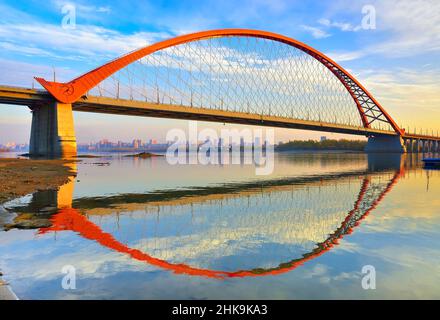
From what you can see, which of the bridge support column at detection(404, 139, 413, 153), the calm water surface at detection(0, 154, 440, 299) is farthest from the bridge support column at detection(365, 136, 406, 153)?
the calm water surface at detection(0, 154, 440, 299)

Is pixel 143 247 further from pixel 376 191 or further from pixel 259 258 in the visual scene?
pixel 376 191

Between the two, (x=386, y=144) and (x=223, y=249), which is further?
(x=386, y=144)

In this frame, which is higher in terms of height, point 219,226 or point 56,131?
point 56,131

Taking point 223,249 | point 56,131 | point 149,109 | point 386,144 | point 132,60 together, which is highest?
point 132,60

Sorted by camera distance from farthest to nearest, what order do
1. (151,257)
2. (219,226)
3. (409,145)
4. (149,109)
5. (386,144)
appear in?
(409,145)
(386,144)
(149,109)
(219,226)
(151,257)

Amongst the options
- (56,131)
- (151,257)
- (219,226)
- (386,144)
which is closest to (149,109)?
(56,131)

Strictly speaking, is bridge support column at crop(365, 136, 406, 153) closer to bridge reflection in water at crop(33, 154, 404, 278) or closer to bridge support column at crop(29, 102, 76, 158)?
bridge support column at crop(29, 102, 76, 158)

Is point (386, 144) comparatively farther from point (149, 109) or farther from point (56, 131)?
point (56, 131)

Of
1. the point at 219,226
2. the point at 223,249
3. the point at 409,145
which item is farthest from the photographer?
the point at 409,145
